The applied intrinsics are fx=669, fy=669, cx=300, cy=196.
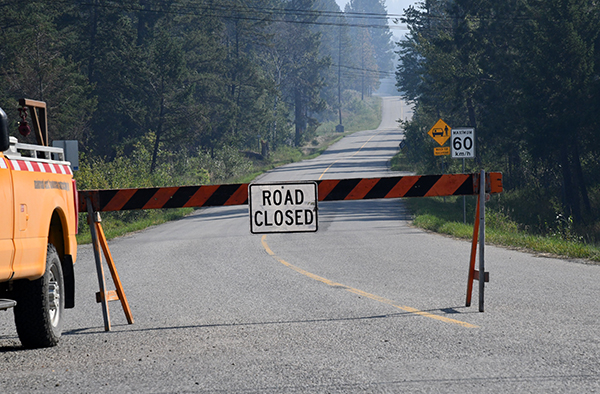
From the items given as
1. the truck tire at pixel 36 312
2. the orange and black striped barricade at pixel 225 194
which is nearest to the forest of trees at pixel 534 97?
the orange and black striped barricade at pixel 225 194

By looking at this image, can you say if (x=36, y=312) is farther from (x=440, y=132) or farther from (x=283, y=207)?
(x=440, y=132)

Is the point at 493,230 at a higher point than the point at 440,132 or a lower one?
lower

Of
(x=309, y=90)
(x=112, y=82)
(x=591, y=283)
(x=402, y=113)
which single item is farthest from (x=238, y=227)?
(x=402, y=113)

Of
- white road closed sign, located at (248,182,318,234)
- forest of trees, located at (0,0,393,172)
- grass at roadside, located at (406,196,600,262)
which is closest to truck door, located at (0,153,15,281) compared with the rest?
white road closed sign, located at (248,182,318,234)

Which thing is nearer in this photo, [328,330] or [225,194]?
[328,330]

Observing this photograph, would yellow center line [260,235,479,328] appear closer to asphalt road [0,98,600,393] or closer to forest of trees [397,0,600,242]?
asphalt road [0,98,600,393]

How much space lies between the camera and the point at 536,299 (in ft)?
26.4

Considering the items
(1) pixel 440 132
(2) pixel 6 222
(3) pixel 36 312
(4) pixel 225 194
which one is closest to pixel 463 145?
(1) pixel 440 132

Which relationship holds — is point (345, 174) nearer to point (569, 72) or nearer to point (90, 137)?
point (90, 137)

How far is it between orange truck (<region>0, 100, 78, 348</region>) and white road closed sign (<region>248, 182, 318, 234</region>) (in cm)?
190

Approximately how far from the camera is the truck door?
5.05m

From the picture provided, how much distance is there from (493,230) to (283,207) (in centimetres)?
1364

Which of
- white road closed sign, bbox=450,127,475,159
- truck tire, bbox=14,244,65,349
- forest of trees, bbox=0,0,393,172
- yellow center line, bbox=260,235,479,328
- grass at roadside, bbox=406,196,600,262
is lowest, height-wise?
grass at roadside, bbox=406,196,600,262

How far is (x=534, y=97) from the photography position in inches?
1153
